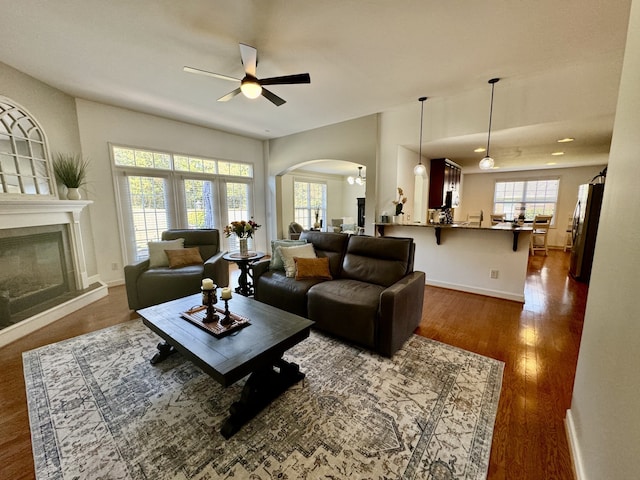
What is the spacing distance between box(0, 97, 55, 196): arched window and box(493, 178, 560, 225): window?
10234mm

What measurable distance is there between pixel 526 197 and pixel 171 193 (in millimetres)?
9615

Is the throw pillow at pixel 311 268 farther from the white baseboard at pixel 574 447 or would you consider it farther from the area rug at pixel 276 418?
the white baseboard at pixel 574 447

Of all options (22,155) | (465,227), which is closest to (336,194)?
(465,227)

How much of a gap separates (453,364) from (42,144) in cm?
530

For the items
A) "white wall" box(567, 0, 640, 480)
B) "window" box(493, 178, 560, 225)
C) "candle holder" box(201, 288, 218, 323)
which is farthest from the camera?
"window" box(493, 178, 560, 225)

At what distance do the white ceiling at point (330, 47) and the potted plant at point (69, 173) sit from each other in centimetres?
92

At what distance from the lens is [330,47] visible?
252 centimetres

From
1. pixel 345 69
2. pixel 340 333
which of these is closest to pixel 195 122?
pixel 345 69

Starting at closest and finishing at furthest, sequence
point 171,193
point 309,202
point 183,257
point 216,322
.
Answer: point 216,322 → point 183,257 → point 171,193 → point 309,202

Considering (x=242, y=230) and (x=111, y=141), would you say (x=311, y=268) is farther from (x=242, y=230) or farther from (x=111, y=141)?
(x=111, y=141)

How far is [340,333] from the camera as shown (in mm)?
2389

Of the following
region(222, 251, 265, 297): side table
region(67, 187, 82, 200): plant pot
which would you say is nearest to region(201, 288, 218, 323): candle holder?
region(222, 251, 265, 297): side table

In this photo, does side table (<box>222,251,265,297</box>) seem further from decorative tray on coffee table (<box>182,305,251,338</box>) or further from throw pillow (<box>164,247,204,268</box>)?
decorative tray on coffee table (<box>182,305,251,338</box>)

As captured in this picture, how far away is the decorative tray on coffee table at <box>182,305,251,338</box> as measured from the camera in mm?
1743
